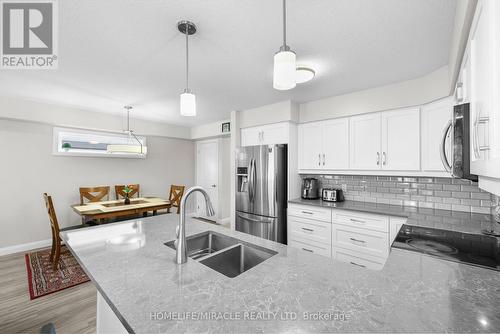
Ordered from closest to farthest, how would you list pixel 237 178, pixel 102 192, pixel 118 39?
pixel 118 39, pixel 237 178, pixel 102 192

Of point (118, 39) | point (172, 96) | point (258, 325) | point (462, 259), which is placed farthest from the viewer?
point (172, 96)

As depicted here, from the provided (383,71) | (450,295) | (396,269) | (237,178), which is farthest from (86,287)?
(383,71)

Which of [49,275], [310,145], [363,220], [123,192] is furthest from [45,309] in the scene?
[310,145]

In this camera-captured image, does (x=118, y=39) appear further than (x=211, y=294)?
Yes

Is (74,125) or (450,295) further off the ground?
(74,125)

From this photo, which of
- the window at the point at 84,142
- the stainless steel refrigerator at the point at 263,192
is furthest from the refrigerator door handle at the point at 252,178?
the window at the point at 84,142

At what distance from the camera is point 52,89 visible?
284 cm

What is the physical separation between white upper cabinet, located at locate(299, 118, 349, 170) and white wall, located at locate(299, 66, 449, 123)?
0.12m

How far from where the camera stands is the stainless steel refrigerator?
311 centimetres

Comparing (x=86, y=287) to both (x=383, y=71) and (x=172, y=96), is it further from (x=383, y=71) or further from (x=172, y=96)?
(x=383, y=71)

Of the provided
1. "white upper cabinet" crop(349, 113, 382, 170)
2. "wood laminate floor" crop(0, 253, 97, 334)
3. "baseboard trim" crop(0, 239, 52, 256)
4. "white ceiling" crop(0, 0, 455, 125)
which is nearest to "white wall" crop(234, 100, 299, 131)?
"white ceiling" crop(0, 0, 455, 125)

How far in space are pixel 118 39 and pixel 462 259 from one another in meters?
2.75

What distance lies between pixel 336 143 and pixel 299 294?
8.40 feet

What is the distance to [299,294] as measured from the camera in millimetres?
811
